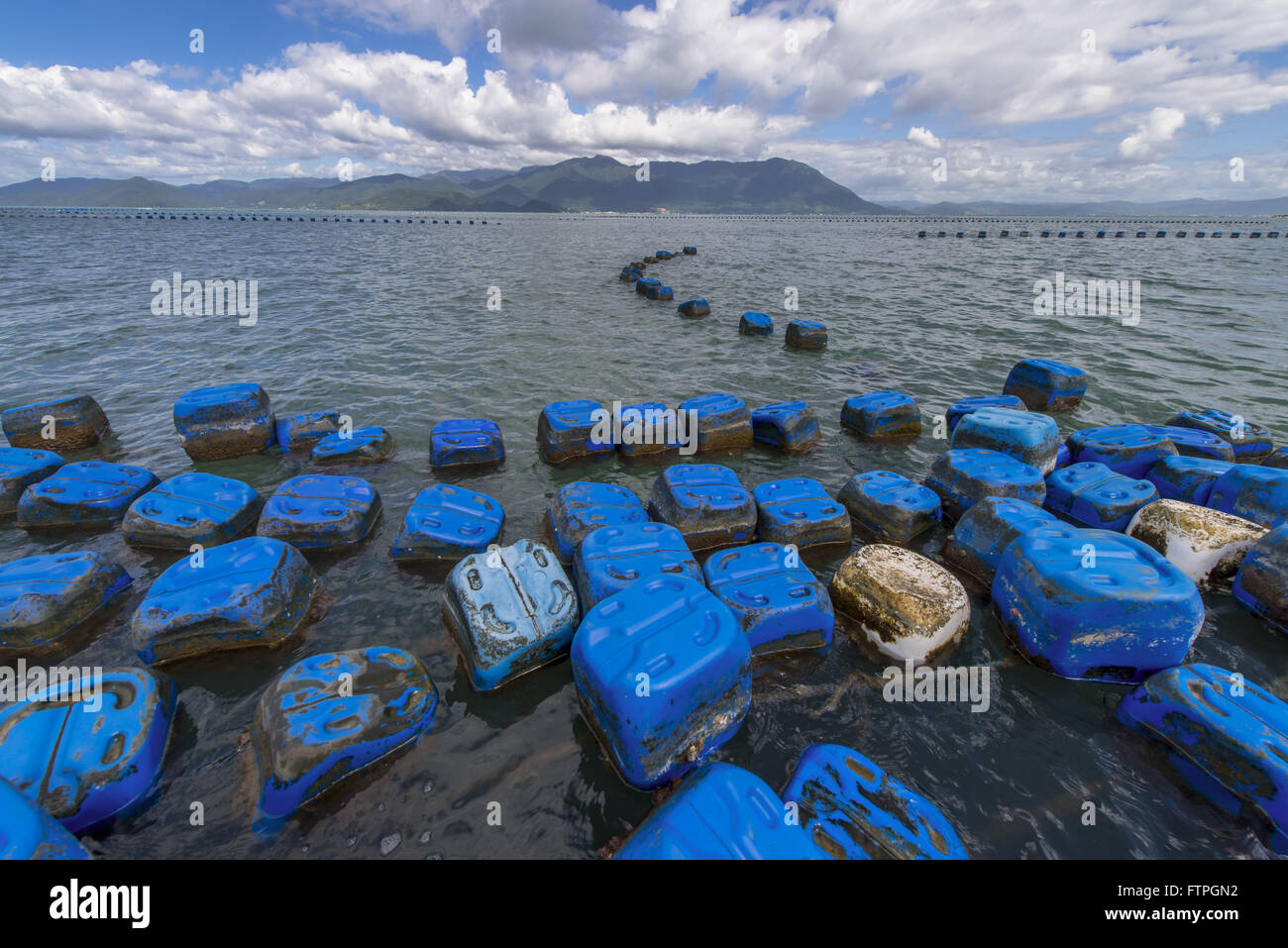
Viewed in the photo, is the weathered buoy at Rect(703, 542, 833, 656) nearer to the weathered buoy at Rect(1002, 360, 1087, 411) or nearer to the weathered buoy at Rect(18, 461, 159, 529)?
the weathered buoy at Rect(18, 461, 159, 529)

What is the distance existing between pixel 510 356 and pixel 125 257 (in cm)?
3620

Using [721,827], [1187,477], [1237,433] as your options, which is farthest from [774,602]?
[1237,433]

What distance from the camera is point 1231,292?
22.9 metres

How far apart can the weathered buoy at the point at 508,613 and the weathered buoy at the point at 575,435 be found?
10.9 ft

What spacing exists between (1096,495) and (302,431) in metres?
10.4

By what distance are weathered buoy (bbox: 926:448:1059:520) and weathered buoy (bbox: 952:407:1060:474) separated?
28 cm

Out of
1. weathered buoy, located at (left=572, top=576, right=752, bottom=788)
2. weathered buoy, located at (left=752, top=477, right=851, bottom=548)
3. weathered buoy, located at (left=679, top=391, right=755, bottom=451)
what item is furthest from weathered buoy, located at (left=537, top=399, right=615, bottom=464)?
weathered buoy, located at (left=572, top=576, right=752, bottom=788)

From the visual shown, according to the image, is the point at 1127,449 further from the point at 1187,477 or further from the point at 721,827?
the point at 721,827

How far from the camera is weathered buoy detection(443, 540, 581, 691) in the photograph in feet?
12.7

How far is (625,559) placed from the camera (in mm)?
4348

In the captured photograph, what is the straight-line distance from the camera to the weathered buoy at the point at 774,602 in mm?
4074

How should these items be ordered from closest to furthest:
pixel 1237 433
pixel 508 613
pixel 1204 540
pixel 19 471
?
pixel 508 613 → pixel 1204 540 → pixel 19 471 → pixel 1237 433

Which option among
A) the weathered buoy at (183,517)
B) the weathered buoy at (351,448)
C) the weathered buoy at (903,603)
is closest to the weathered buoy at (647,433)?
the weathered buoy at (351,448)

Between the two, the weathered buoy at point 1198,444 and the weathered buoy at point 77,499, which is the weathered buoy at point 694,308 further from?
the weathered buoy at point 77,499
